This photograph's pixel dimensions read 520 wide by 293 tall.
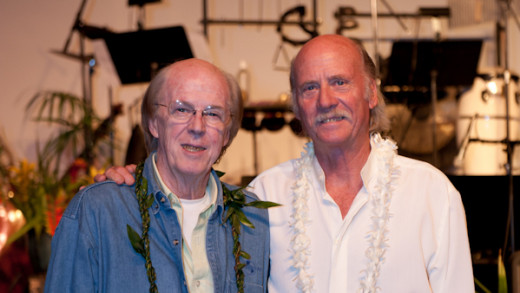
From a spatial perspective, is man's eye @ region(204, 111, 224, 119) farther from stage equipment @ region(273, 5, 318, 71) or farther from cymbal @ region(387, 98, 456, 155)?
cymbal @ region(387, 98, 456, 155)

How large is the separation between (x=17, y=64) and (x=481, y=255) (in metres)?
Result: 5.22

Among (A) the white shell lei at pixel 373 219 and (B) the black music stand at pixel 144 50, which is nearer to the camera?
(A) the white shell lei at pixel 373 219

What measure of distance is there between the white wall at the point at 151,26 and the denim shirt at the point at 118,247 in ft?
13.5

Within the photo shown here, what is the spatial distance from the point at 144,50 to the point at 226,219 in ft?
10.6

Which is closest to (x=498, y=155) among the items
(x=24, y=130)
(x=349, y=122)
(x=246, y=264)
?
(x=349, y=122)

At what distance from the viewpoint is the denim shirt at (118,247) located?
1.61 metres

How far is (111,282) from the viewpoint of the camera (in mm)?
1639

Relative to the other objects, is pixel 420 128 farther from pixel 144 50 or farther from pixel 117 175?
pixel 117 175

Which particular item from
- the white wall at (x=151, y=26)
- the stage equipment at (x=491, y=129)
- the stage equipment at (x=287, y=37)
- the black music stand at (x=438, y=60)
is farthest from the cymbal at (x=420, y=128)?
the stage equipment at (x=287, y=37)

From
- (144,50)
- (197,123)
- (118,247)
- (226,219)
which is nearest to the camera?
(118,247)

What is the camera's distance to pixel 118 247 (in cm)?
167

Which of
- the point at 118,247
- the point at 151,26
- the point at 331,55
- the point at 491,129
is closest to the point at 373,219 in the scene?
the point at 331,55

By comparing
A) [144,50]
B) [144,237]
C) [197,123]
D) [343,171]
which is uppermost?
[144,50]

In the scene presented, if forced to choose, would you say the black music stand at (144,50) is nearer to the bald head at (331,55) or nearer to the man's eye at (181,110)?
the bald head at (331,55)
